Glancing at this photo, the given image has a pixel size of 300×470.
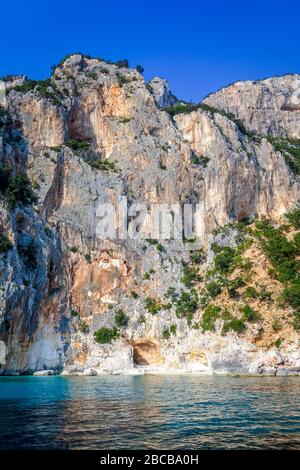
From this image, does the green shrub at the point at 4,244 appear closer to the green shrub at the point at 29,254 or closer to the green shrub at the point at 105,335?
the green shrub at the point at 29,254

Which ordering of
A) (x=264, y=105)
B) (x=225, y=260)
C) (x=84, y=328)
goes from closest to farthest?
1. (x=84, y=328)
2. (x=225, y=260)
3. (x=264, y=105)

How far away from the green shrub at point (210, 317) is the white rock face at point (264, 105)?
1935 inches

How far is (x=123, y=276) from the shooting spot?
183ft

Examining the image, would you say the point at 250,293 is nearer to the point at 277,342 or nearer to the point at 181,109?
the point at 277,342

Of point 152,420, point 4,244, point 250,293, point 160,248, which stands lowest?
point 152,420

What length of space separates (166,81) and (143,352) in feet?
157

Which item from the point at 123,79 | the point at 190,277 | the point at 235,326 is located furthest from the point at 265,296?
the point at 123,79

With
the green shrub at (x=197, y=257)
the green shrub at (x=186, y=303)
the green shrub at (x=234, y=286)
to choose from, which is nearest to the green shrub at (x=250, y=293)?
the green shrub at (x=234, y=286)

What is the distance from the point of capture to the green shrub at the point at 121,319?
173 ft

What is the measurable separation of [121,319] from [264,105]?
190 feet

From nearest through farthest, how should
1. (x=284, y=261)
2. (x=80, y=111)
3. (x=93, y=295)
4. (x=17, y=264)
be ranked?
(x=17, y=264), (x=284, y=261), (x=93, y=295), (x=80, y=111)

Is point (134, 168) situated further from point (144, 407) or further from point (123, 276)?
point (144, 407)

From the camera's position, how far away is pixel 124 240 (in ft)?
188

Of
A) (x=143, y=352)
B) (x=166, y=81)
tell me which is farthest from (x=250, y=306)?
(x=166, y=81)
